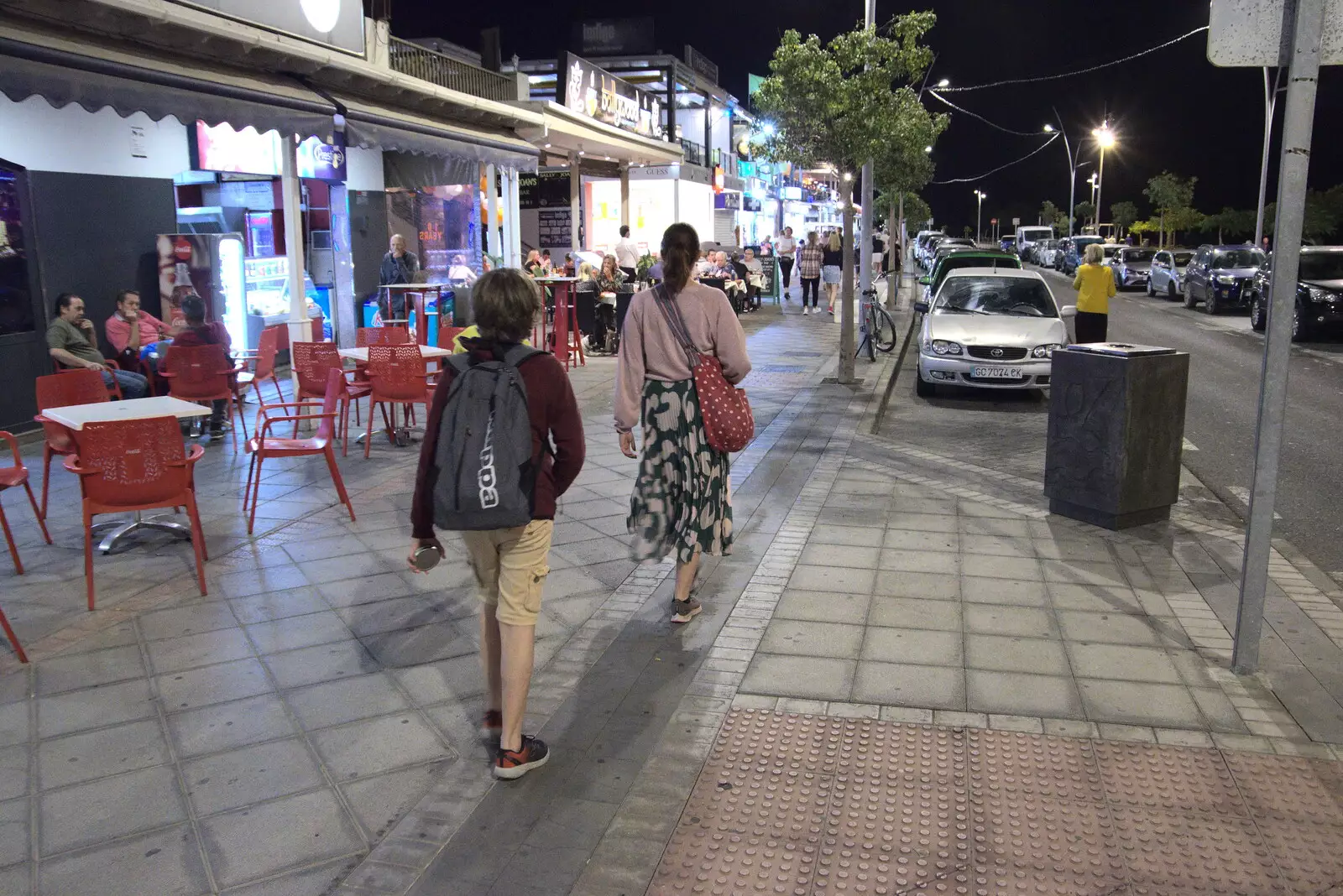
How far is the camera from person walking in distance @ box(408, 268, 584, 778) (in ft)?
11.2

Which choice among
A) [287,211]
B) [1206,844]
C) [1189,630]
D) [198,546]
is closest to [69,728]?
[198,546]

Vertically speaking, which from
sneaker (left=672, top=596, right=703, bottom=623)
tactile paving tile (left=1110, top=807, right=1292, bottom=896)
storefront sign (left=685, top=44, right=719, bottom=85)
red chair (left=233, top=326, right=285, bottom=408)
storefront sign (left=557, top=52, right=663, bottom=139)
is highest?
storefront sign (left=685, top=44, right=719, bottom=85)

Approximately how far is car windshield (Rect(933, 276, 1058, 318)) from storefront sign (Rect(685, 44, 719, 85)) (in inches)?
1118

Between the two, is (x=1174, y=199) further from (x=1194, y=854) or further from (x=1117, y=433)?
(x=1194, y=854)

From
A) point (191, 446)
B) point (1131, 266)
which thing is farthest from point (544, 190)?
point (1131, 266)

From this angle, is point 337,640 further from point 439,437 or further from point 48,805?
point 439,437

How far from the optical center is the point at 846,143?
42.1ft

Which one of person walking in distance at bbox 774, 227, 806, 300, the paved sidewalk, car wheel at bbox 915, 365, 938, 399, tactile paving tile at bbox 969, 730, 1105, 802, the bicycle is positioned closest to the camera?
the paved sidewalk

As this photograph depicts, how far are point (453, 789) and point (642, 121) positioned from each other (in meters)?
24.0

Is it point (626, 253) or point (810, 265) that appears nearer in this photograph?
point (626, 253)

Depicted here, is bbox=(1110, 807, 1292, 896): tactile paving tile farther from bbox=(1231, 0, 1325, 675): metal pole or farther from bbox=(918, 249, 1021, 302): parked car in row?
bbox=(918, 249, 1021, 302): parked car in row

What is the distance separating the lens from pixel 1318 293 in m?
17.9

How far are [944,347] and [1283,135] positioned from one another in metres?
7.87

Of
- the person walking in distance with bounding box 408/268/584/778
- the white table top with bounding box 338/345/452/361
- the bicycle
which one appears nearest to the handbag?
the person walking in distance with bounding box 408/268/584/778
